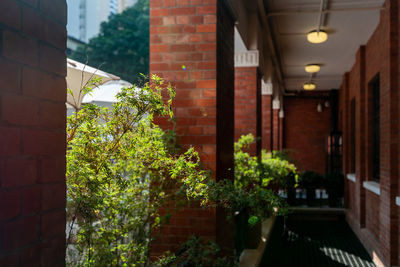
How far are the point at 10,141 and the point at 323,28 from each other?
6637 millimetres

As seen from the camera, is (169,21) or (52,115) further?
(169,21)

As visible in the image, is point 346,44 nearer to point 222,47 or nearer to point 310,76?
point 310,76

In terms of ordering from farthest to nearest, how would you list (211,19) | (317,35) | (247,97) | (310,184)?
(310,184), (317,35), (247,97), (211,19)

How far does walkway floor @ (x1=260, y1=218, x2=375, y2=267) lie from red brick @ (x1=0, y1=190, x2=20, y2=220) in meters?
4.90

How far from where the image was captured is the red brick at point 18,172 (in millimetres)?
1088

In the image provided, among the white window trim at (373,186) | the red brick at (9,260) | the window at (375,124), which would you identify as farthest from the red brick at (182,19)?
the window at (375,124)

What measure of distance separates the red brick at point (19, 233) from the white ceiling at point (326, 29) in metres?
5.24

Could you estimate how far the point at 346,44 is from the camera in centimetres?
795

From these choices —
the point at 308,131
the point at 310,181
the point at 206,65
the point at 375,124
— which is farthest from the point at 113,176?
the point at 308,131

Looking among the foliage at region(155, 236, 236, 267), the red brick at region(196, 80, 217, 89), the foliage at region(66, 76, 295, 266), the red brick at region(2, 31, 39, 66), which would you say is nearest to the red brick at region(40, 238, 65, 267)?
the foliage at region(66, 76, 295, 266)

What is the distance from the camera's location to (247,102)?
633 cm

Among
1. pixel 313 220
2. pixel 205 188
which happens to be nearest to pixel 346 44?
pixel 313 220

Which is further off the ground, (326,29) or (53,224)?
(326,29)

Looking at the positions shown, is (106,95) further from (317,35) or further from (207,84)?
(317,35)
